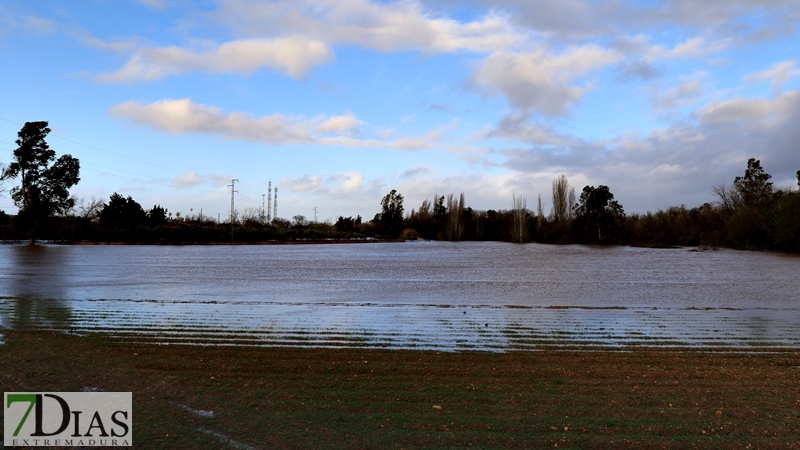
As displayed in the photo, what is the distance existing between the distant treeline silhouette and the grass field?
40.3 m

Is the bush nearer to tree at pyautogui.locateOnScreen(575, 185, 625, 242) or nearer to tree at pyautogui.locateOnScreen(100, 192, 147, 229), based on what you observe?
tree at pyautogui.locateOnScreen(575, 185, 625, 242)

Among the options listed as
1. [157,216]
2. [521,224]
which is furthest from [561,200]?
[157,216]

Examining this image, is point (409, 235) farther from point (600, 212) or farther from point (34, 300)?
point (34, 300)

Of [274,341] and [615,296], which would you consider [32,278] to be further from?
[615,296]

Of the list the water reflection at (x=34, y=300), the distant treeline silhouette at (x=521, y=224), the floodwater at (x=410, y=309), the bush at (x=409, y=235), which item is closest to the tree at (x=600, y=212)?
the distant treeline silhouette at (x=521, y=224)

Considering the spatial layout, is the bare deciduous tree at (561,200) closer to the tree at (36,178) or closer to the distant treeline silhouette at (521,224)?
the distant treeline silhouette at (521,224)

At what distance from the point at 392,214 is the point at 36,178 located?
189 feet

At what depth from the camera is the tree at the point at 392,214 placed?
295 feet

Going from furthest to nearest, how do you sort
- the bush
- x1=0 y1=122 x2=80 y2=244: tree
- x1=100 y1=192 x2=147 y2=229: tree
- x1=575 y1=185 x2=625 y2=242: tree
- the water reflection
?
the bush, x1=575 y1=185 x2=625 y2=242: tree, x1=100 y1=192 x2=147 y2=229: tree, x1=0 y1=122 x2=80 y2=244: tree, the water reflection

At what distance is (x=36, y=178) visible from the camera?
1570 inches

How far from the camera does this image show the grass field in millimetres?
3891

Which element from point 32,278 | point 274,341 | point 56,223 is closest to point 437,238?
point 56,223

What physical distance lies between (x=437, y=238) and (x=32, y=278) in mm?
75021

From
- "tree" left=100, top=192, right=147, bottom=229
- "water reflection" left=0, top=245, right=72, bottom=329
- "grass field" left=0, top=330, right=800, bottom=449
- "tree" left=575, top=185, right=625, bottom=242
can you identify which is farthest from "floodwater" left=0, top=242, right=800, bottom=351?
"tree" left=575, top=185, right=625, bottom=242
